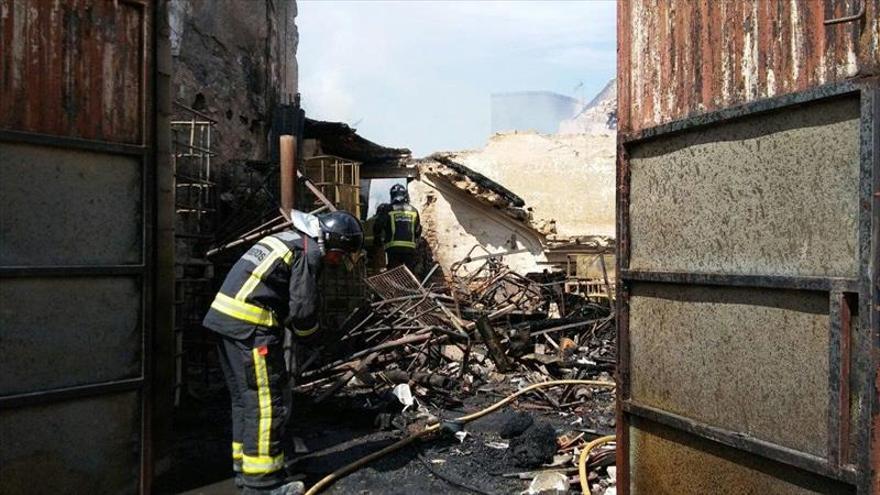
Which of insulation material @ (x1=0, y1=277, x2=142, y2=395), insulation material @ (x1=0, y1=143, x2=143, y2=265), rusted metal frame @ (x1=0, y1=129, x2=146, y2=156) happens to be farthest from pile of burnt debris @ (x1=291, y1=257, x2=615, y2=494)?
rusted metal frame @ (x1=0, y1=129, x2=146, y2=156)

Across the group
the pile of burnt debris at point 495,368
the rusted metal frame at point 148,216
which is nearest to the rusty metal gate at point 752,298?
the pile of burnt debris at point 495,368

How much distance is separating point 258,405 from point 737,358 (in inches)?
120

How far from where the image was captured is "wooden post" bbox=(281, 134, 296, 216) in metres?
6.89

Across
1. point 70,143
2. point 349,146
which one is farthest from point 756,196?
point 349,146

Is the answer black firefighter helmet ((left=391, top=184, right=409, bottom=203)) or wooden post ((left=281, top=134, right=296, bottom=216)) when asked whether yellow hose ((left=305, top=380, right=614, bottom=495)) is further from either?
black firefighter helmet ((left=391, top=184, right=409, bottom=203))

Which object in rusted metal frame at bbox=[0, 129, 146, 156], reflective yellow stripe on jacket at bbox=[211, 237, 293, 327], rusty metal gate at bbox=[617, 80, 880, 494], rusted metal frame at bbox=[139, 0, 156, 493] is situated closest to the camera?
rusty metal gate at bbox=[617, 80, 880, 494]

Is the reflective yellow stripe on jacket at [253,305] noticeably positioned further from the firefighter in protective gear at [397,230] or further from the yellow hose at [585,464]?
the firefighter in protective gear at [397,230]

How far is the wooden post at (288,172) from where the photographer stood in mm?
6891

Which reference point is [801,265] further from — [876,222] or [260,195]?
[260,195]

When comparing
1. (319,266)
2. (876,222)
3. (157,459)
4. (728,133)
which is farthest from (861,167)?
(157,459)

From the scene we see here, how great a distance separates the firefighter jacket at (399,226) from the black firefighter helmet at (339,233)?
786 centimetres

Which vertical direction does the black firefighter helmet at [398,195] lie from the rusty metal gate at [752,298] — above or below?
above

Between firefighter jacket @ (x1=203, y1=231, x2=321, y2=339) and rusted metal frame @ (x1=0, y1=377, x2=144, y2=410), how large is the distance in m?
0.72

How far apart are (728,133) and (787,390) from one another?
3.71ft
